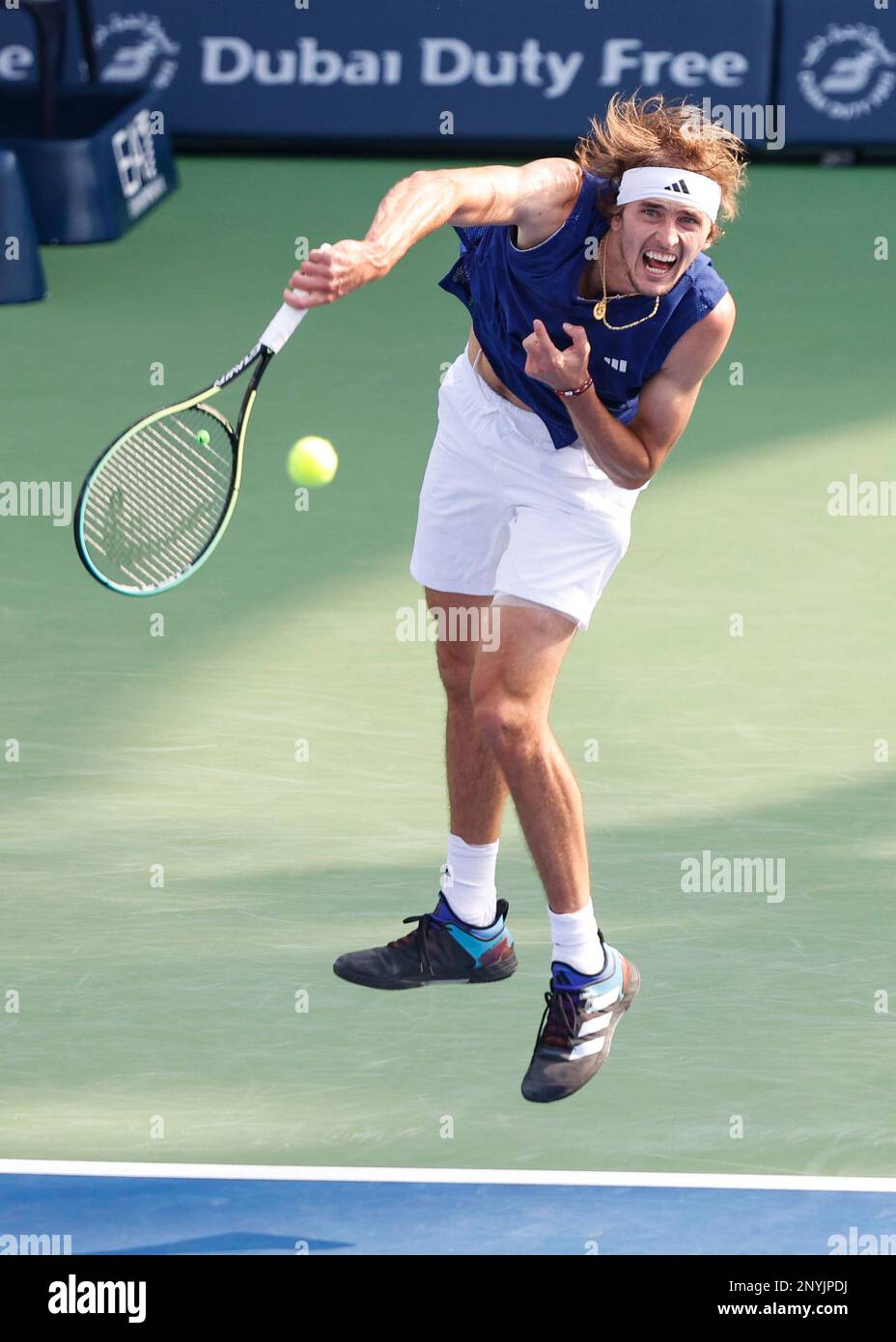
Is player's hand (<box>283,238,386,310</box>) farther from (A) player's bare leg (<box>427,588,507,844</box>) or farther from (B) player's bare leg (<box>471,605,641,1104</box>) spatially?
(A) player's bare leg (<box>427,588,507,844</box>)

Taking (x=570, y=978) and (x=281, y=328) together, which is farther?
(x=570, y=978)

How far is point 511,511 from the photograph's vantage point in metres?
5.29

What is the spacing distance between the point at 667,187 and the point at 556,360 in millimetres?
485

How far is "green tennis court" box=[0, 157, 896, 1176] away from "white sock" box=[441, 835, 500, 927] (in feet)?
0.69

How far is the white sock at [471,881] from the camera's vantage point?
5.57 m

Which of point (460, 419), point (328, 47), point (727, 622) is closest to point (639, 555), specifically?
point (727, 622)

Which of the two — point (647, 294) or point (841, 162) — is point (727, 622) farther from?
point (841, 162)

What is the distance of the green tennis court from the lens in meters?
5.13

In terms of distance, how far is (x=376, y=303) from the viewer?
1104 centimetres

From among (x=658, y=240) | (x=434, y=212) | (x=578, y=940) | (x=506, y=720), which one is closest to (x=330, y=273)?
(x=434, y=212)

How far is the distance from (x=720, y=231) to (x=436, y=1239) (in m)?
2.35

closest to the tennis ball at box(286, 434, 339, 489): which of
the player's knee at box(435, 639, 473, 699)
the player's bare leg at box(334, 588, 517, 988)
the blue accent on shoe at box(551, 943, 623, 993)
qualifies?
the player's bare leg at box(334, 588, 517, 988)

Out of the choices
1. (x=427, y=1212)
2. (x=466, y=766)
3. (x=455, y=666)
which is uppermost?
(x=455, y=666)

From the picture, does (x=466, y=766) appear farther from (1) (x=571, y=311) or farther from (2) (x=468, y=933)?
(1) (x=571, y=311)
